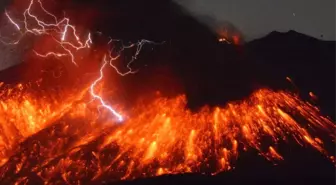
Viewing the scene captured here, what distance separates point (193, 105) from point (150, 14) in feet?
44.4

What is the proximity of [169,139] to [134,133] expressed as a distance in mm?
2777

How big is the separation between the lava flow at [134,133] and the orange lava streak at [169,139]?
6 cm

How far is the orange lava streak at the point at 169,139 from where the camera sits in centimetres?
3516

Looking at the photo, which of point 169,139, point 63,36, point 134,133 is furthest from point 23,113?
point 169,139

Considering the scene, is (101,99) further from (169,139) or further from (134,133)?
(169,139)

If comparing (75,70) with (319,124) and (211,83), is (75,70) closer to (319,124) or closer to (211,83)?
(211,83)

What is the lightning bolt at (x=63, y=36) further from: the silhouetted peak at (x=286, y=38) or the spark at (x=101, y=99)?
the silhouetted peak at (x=286, y=38)

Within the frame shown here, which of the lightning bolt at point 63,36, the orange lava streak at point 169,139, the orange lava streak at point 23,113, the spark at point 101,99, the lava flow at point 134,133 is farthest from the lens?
the lightning bolt at point 63,36

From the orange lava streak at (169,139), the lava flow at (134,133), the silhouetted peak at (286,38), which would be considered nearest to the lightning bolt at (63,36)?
the lava flow at (134,133)

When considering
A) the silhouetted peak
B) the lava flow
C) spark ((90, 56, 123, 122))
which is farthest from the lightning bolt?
the silhouetted peak

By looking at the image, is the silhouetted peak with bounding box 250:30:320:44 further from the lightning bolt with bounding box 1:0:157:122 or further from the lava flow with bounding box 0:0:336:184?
the lava flow with bounding box 0:0:336:184

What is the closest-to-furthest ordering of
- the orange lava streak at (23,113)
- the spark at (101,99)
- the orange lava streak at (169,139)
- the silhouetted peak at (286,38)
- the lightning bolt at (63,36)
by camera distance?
1. the orange lava streak at (169,139)
2. the orange lava streak at (23,113)
3. the spark at (101,99)
4. the lightning bolt at (63,36)
5. the silhouetted peak at (286,38)

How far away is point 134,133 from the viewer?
3875 centimetres

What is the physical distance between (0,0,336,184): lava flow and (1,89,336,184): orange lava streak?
6cm
